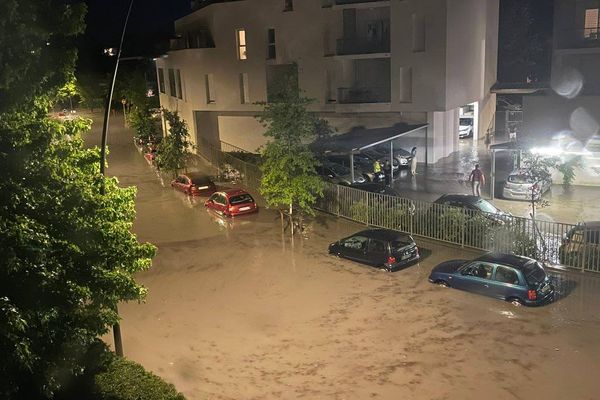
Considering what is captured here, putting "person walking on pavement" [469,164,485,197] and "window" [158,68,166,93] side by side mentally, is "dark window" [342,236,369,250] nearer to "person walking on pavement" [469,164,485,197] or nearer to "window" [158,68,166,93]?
"person walking on pavement" [469,164,485,197]

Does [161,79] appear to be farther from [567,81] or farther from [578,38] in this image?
[578,38]

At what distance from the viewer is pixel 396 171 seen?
32.5 metres

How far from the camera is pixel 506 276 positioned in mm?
15766

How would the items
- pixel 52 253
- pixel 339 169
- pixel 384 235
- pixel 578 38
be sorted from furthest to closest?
pixel 578 38
pixel 339 169
pixel 384 235
pixel 52 253

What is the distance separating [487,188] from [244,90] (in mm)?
17152

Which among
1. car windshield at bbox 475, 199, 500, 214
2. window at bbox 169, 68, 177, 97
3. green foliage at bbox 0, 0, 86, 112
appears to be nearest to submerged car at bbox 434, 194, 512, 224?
car windshield at bbox 475, 199, 500, 214

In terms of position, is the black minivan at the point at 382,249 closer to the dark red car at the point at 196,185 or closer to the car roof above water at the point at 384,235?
the car roof above water at the point at 384,235

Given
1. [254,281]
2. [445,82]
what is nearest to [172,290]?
[254,281]

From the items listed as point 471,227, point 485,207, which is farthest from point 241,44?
point 471,227

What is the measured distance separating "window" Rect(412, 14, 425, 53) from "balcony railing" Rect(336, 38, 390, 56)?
5.92ft

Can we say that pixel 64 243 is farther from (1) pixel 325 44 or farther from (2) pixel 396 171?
(1) pixel 325 44

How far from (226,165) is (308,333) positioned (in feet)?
68.6

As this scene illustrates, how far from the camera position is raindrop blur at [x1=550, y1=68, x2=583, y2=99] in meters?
32.1

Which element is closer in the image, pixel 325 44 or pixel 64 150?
pixel 64 150
